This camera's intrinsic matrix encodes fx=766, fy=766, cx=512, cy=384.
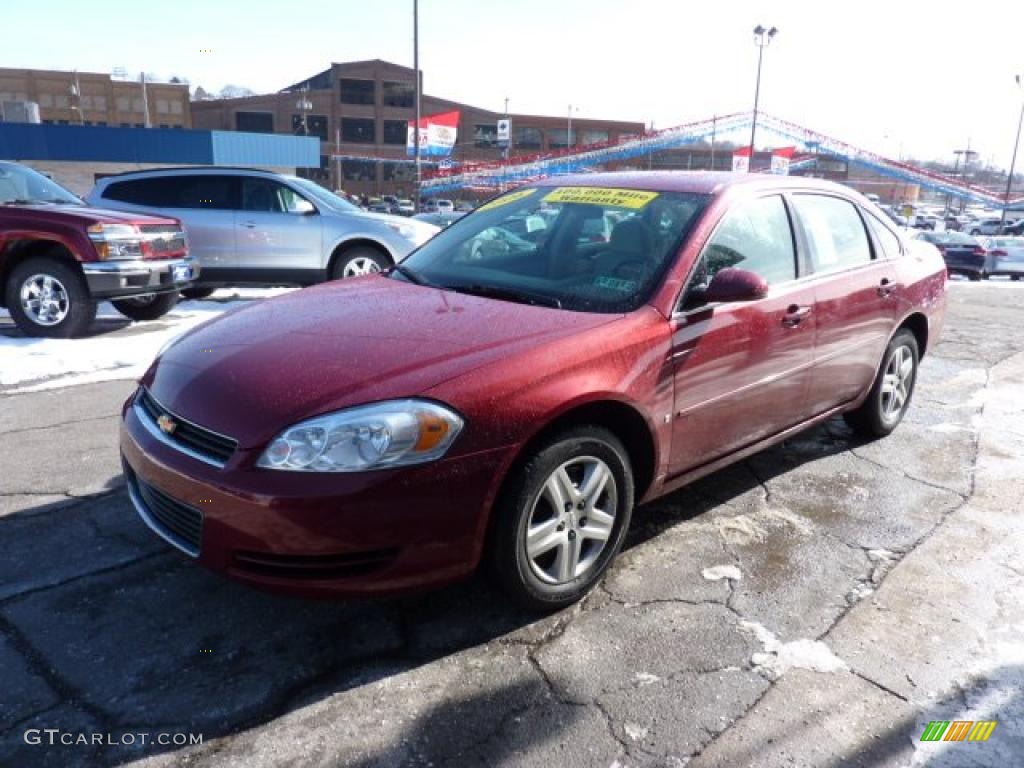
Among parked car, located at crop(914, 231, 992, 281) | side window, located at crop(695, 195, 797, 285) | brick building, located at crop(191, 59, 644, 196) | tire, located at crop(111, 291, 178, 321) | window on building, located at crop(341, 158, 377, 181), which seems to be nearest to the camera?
side window, located at crop(695, 195, 797, 285)

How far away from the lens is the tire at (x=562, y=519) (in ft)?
8.41

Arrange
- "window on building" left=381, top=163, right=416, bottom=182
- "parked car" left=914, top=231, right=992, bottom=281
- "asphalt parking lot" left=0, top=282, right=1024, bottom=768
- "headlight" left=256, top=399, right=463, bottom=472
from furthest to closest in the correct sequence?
"window on building" left=381, top=163, right=416, bottom=182 < "parked car" left=914, top=231, right=992, bottom=281 < "headlight" left=256, top=399, right=463, bottom=472 < "asphalt parking lot" left=0, top=282, right=1024, bottom=768

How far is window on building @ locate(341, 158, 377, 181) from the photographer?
7506cm

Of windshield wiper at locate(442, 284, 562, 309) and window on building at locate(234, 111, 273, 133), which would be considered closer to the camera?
windshield wiper at locate(442, 284, 562, 309)

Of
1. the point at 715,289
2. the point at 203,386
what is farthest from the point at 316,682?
the point at 715,289

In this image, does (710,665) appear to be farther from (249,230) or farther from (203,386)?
(249,230)

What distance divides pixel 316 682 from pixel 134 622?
767 millimetres

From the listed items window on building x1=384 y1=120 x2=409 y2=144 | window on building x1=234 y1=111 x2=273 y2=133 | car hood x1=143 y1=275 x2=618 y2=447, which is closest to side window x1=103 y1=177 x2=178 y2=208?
car hood x1=143 y1=275 x2=618 y2=447

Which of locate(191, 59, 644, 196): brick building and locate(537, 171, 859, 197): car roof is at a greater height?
locate(191, 59, 644, 196): brick building

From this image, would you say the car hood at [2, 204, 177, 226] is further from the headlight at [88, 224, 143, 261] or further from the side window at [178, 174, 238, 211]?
the side window at [178, 174, 238, 211]

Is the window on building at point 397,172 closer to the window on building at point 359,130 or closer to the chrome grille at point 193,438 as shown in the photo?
the window on building at point 359,130

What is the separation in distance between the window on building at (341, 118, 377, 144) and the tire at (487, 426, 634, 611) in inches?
3018

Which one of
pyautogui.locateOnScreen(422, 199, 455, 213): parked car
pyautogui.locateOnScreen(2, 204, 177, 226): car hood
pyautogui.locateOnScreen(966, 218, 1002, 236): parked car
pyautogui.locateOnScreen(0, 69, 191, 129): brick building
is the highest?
pyautogui.locateOnScreen(0, 69, 191, 129): brick building

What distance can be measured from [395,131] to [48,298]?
72.8 metres
